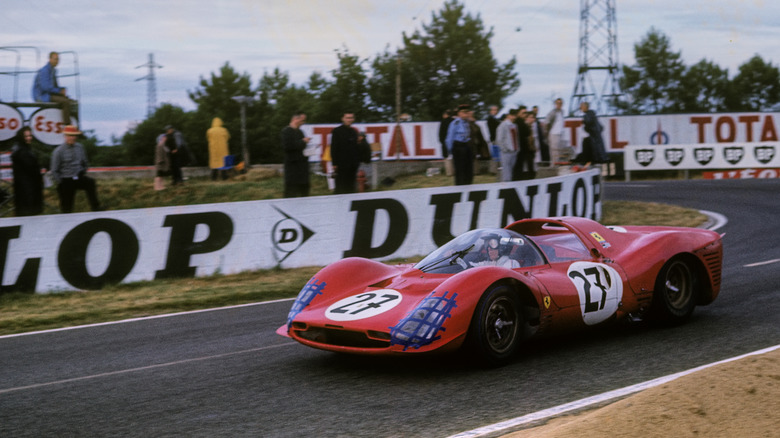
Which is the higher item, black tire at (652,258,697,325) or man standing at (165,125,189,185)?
man standing at (165,125,189,185)

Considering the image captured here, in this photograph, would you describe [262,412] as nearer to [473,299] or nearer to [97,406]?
[97,406]

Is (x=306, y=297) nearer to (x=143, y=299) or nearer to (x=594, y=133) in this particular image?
(x=143, y=299)

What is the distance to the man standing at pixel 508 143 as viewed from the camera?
14.5 m

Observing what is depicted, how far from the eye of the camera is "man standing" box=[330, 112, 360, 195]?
40.5ft

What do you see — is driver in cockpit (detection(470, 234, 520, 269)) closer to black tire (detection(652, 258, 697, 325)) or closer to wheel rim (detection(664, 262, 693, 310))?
black tire (detection(652, 258, 697, 325))

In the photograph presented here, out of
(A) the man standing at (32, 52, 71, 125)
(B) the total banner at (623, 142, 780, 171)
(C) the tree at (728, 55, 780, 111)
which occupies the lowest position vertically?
(B) the total banner at (623, 142, 780, 171)

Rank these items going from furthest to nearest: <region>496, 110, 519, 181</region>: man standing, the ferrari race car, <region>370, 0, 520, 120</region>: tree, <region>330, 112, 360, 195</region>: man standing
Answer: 1. <region>370, 0, 520, 120</region>: tree
2. <region>496, 110, 519, 181</region>: man standing
3. <region>330, 112, 360, 195</region>: man standing
4. the ferrari race car

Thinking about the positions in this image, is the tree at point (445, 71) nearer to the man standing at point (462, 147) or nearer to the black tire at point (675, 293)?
the man standing at point (462, 147)

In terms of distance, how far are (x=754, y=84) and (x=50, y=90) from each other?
2803 inches

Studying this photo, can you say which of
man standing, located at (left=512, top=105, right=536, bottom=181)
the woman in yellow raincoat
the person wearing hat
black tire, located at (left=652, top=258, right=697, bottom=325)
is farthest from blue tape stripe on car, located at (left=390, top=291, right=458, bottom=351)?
the woman in yellow raincoat

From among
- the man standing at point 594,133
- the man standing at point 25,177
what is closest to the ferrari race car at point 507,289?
the man standing at point 25,177

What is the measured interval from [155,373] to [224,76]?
70.2 metres

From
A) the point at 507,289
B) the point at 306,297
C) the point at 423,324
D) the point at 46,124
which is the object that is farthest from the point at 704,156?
the point at 423,324

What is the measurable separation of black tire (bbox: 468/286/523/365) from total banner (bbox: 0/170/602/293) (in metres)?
5.52
